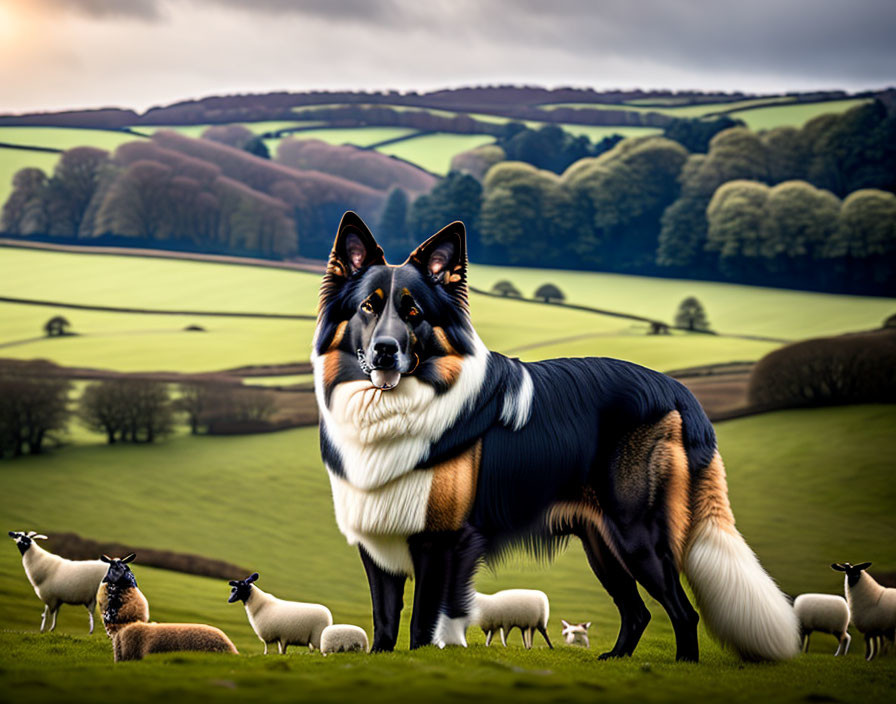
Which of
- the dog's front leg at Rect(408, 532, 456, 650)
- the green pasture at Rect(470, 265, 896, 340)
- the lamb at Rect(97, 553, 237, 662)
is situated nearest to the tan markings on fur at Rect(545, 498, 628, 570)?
the dog's front leg at Rect(408, 532, 456, 650)

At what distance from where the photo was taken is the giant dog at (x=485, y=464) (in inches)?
332

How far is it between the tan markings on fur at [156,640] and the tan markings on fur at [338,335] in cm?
290

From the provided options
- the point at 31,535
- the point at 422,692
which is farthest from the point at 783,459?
the point at 422,692

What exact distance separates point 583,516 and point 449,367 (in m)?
1.85

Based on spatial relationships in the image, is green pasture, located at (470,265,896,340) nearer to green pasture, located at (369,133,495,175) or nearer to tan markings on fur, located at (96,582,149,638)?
green pasture, located at (369,133,495,175)

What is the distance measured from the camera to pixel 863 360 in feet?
105

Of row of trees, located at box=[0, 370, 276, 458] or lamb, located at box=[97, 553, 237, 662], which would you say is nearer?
lamb, located at box=[97, 553, 237, 662]

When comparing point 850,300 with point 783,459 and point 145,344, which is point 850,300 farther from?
point 145,344

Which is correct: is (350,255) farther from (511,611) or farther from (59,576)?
(59,576)

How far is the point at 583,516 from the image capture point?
29.8 feet

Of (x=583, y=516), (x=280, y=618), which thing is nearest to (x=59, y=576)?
(x=280, y=618)

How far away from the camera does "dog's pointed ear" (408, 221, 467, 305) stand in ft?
28.1

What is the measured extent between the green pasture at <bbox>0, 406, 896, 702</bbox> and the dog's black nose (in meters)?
2.11

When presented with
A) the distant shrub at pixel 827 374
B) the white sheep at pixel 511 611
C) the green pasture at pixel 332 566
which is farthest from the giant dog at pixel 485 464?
the distant shrub at pixel 827 374
